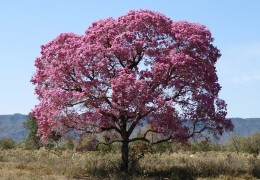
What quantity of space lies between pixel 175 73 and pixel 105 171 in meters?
7.23

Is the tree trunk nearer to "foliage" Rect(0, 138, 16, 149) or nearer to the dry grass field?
the dry grass field

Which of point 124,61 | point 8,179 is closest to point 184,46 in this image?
point 124,61

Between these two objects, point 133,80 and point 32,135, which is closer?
point 133,80

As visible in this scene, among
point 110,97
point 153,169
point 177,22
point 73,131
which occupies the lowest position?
point 153,169

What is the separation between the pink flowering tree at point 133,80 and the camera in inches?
958

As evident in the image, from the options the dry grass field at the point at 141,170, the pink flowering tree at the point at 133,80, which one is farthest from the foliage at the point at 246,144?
the pink flowering tree at the point at 133,80

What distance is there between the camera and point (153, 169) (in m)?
27.9

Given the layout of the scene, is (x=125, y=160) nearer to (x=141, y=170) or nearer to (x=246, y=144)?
(x=141, y=170)

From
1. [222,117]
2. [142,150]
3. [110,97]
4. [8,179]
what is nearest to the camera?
[8,179]

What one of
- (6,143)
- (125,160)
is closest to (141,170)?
(125,160)

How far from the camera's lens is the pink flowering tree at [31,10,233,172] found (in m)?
24.3

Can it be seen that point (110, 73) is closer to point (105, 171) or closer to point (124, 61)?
point (124, 61)

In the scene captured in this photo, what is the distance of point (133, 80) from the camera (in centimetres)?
2389

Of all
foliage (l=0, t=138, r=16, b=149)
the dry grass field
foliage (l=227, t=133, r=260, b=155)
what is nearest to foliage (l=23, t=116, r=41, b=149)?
foliage (l=0, t=138, r=16, b=149)
